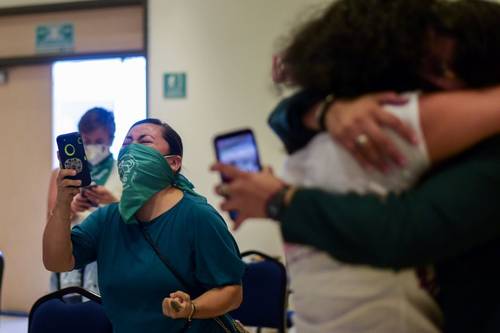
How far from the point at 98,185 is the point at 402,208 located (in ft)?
6.70

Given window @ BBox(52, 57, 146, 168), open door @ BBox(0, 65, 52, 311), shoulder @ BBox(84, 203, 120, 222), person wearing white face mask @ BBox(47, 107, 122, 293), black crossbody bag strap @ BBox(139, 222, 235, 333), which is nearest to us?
black crossbody bag strap @ BBox(139, 222, 235, 333)

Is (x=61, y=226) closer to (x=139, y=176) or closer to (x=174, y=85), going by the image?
(x=139, y=176)

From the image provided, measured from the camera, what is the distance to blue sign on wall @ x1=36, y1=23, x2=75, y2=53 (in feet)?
12.7

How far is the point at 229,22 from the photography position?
354 centimetres

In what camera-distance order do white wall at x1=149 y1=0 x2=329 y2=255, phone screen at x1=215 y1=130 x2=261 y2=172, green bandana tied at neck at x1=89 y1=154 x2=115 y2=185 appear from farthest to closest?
1. white wall at x1=149 y1=0 x2=329 y2=255
2. green bandana tied at neck at x1=89 y1=154 x2=115 y2=185
3. phone screen at x1=215 y1=130 x2=261 y2=172

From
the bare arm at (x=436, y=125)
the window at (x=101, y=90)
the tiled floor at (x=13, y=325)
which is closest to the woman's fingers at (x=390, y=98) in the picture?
the bare arm at (x=436, y=125)

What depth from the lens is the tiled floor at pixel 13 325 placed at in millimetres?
3605

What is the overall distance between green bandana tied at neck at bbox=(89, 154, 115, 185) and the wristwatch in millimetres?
1998

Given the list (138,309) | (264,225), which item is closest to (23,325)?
(264,225)

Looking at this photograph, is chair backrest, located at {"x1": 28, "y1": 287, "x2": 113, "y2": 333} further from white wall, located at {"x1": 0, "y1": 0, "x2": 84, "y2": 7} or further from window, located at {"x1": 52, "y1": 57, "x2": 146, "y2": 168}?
white wall, located at {"x1": 0, "y1": 0, "x2": 84, "y2": 7}

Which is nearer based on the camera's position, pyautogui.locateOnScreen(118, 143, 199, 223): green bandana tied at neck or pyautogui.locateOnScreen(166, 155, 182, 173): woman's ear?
pyautogui.locateOnScreen(118, 143, 199, 223): green bandana tied at neck

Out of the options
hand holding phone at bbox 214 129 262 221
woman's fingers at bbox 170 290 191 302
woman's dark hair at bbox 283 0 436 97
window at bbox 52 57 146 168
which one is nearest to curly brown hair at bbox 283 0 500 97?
woman's dark hair at bbox 283 0 436 97

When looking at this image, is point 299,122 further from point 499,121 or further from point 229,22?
point 229,22

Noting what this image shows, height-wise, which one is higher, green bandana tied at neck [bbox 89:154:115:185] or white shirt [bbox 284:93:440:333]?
white shirt [bbox 284:93:440:333]
